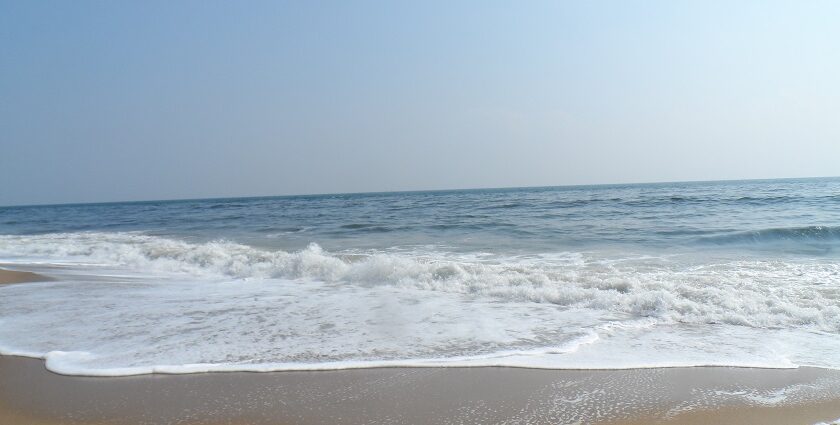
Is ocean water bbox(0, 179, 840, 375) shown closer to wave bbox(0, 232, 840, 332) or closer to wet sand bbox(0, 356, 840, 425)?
wave bbox(0, 232, 840, 332)

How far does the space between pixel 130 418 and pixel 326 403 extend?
1.47 metres

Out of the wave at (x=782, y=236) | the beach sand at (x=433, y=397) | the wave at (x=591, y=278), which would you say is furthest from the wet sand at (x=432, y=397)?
the wave at (x=782, y=236)

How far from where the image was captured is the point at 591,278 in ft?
29.6

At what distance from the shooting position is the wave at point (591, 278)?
22.7 feet

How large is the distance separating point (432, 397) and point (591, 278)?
5517 mm

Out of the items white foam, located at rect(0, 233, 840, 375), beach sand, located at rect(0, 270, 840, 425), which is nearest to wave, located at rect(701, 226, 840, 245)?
white foam, located at rect(0, 233, 840, 375)

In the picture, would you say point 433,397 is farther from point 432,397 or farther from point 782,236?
point 782,236

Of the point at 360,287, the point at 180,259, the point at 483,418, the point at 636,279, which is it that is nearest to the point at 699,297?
the point at 636,279

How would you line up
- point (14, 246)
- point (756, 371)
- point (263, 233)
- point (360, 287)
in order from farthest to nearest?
point (263, 233) < point (14, 246) < point (360, 287) < point (756, 371)

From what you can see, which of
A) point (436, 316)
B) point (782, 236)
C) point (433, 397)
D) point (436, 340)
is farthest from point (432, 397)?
point (782, 236)

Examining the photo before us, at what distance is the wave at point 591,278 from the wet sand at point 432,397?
2173mm

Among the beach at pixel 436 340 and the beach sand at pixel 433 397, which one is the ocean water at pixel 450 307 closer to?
the beach at pixel 436 340

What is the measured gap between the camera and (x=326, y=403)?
4227 millimetres

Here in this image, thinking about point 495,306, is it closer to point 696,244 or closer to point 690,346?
point 690,346
